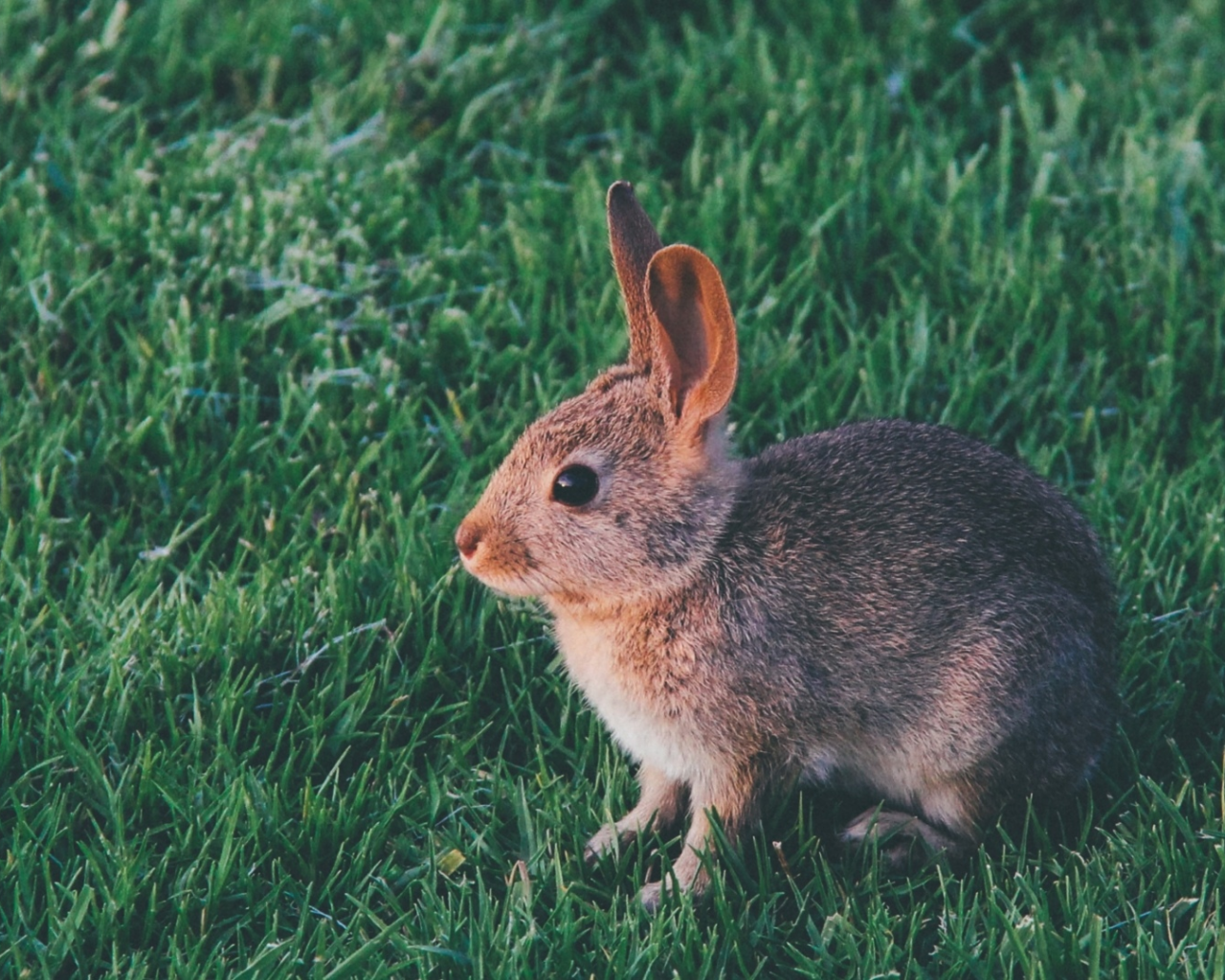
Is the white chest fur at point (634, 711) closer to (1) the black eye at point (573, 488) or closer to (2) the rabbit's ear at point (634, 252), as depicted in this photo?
(1) the black eye at point (573, 488)

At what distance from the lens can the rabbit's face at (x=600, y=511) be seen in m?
4.15

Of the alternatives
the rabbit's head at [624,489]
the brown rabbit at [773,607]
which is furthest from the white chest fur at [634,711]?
the rabbit's head at [624,489]

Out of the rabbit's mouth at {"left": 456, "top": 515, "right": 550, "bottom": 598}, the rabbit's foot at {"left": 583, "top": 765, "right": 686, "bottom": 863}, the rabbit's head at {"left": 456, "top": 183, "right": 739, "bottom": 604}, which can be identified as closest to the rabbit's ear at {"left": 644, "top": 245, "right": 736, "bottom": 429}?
the rabbit's head at {"left": 456, "top": 183, "right": 739, "bottom": 604}

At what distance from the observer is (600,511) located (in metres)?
4.17

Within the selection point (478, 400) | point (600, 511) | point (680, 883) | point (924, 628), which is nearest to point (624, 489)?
point (600, 511)

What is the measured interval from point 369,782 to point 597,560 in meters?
0.81

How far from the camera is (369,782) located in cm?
436

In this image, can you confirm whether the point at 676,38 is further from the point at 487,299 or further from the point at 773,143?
the point at 487,299

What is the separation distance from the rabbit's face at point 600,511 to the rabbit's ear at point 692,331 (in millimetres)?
84

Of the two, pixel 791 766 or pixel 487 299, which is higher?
pixel 487 299

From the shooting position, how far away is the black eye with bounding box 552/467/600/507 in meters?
4.17

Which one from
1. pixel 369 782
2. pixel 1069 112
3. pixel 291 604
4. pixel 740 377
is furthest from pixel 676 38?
pixel 369 782

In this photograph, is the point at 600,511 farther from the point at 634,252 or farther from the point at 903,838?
the point at 903,838

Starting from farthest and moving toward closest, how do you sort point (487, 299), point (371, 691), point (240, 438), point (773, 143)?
point (773, 143) → point (487, 299) → point (240, 438) → point (371, 691)
